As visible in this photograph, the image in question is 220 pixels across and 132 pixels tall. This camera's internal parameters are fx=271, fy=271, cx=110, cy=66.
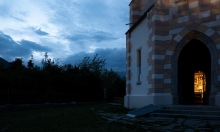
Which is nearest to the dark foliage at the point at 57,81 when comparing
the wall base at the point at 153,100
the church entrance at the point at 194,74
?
the wall base at the point at 153,100

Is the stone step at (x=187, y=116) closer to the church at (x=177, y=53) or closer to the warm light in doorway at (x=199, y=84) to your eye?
the church at (x=177, y=53)

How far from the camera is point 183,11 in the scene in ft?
42.5

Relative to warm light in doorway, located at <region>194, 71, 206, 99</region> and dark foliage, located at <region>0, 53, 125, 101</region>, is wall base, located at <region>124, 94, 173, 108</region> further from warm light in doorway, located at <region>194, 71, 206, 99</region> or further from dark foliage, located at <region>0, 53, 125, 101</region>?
dark foliage, located at <region>0, 53, 125, 101</region>

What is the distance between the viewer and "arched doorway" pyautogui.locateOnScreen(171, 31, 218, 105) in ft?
39.0

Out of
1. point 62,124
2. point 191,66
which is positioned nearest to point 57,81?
point 191,66

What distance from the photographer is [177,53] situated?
1305 centimetres

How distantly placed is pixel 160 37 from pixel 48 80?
40.3 ft

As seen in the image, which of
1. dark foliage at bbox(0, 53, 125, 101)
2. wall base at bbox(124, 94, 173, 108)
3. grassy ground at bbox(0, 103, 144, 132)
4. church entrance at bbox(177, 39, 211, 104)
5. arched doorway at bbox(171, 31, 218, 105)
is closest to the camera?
grassy ground at bbox(0, 103, 144, 132)

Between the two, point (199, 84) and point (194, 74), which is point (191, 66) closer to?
point (194, 74)

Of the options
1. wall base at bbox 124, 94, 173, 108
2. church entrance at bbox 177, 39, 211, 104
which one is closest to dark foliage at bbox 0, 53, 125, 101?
wall base at bbox 124, 94, 173, 108

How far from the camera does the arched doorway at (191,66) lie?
11883 mm

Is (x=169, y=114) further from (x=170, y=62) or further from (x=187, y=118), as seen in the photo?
(x=170, y=62)

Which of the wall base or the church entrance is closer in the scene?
the wall base

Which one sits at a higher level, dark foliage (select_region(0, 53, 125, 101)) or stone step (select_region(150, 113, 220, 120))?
dark foliage (select_region(0, 53, 125, 101))
